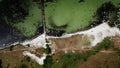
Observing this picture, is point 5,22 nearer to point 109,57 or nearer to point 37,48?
point 37,48

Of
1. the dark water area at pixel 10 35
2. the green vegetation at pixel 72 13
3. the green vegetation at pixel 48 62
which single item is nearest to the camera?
the green vegetation at pixel 48 62

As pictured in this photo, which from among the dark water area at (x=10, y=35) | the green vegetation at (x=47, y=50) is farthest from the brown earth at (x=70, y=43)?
the dark water area at (x=10, y=35)

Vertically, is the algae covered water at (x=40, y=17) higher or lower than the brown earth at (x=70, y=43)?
higher

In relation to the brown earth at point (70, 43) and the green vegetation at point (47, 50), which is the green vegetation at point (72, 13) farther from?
the green vegetation at point (47, 50)

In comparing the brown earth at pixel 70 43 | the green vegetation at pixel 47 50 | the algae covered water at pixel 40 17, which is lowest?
the green vegetation at pixel 47 50

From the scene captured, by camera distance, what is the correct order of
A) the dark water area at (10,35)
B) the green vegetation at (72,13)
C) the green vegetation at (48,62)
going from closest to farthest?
the green vegetation at (48,62), the green vegetation at (72,13), the dark water area at (10,35)

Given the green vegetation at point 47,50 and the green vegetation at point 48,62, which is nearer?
the green vegetation at point 48,62

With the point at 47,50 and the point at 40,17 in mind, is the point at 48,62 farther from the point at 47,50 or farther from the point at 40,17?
the point at 40,17

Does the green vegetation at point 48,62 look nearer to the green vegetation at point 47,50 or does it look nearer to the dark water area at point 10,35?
the green vegetation at point 47,50

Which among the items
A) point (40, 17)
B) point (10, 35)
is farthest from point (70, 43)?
point (10, 35)

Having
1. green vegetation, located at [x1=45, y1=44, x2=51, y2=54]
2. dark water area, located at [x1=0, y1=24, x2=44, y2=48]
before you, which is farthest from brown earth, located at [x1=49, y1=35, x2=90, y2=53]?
dark water area, located at [x1=0, y1=24, x2=44, y2=48]
